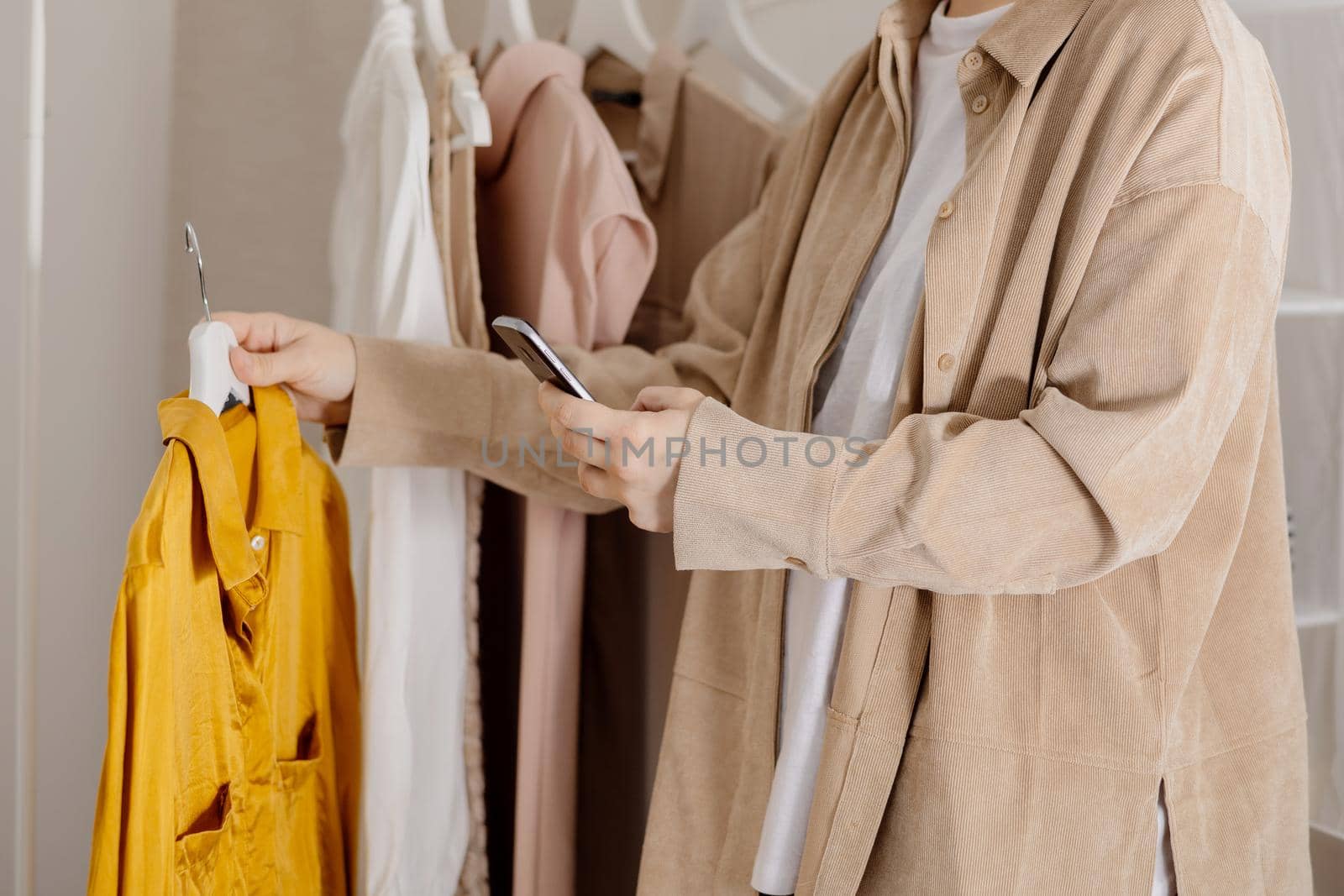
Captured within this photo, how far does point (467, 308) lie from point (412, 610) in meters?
0.31

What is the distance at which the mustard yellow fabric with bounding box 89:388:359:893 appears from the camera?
29.8 inches

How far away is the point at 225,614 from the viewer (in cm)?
87

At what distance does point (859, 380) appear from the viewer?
90 cm

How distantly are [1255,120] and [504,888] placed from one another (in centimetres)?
Result: 106

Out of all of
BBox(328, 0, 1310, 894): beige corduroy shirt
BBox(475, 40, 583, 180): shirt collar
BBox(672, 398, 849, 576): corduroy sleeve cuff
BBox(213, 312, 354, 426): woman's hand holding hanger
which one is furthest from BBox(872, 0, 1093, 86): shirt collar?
BBox(213, 312, 354, 426): woman's hand holding hanger

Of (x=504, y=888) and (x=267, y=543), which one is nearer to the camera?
(x=267, y=543)

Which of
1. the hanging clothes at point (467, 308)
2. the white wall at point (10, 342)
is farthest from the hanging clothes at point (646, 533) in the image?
the white wall at point (10, 342)

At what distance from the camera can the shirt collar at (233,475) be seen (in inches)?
31.1

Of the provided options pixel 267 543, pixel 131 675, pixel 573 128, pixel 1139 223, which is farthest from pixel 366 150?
pixel 1139 223

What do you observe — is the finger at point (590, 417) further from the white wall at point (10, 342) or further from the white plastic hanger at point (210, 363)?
the white wall at point (10, 342)

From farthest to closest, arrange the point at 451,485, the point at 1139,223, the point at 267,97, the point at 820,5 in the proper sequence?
the point at 820,5, the point at 267,97, the point at 451,485, the point at 1139,223

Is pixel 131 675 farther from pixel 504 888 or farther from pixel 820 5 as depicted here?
pixel 820 5

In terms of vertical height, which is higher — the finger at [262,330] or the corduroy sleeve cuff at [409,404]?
the finger at [262,330]

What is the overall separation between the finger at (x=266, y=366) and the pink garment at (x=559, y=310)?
25 cm
